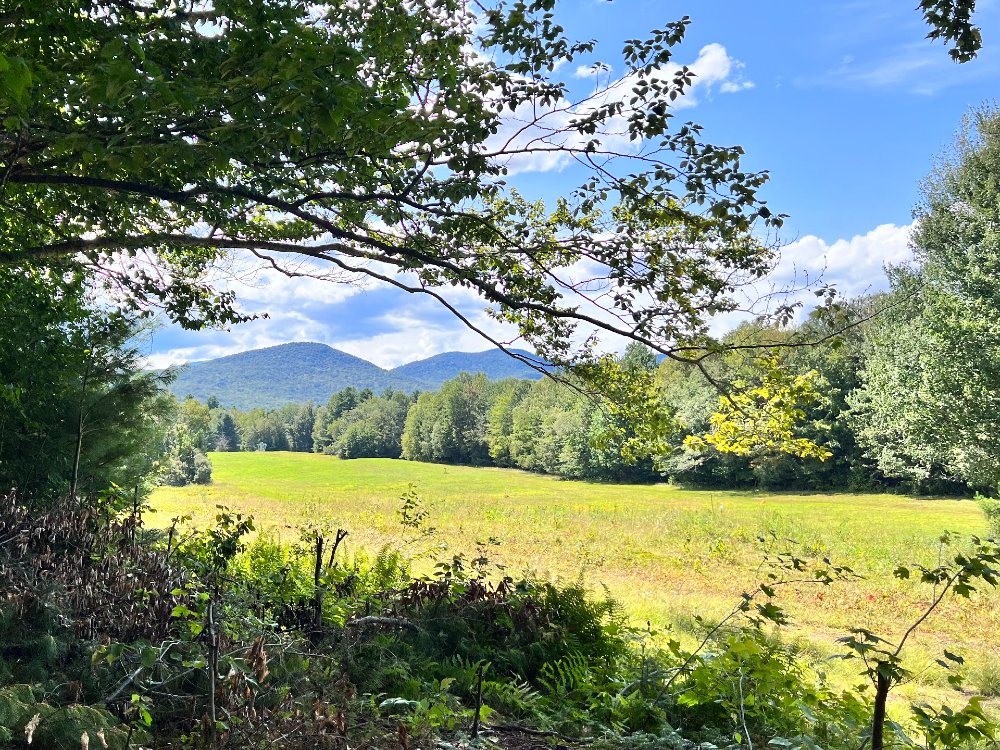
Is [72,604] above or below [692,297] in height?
below

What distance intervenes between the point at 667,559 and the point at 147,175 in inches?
610

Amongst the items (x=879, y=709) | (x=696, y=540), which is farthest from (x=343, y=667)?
(x=696, y=540)

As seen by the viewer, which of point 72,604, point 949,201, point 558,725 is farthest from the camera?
point 949,201

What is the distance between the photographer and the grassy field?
38.7 feet

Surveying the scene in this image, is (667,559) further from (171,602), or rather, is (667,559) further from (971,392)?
(171,602)

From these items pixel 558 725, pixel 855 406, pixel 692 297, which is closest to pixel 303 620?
pixel 558 725

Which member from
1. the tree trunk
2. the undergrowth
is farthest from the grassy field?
the tree trunk

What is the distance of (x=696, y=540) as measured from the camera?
65.9 ft

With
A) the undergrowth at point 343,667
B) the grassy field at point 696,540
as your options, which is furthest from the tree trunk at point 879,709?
the grassy field at point 696,540

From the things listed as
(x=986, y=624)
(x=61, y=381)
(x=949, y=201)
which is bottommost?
(x=986, y=624)

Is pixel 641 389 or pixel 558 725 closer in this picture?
pixel 558 725

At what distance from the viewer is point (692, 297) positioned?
6.20 m

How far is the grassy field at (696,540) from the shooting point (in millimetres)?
11805

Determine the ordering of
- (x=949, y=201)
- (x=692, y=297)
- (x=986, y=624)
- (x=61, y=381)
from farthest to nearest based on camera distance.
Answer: (x=949, y=201)
(x=986, y=624)
(x=61, y=381)
(x=692, y=297)
